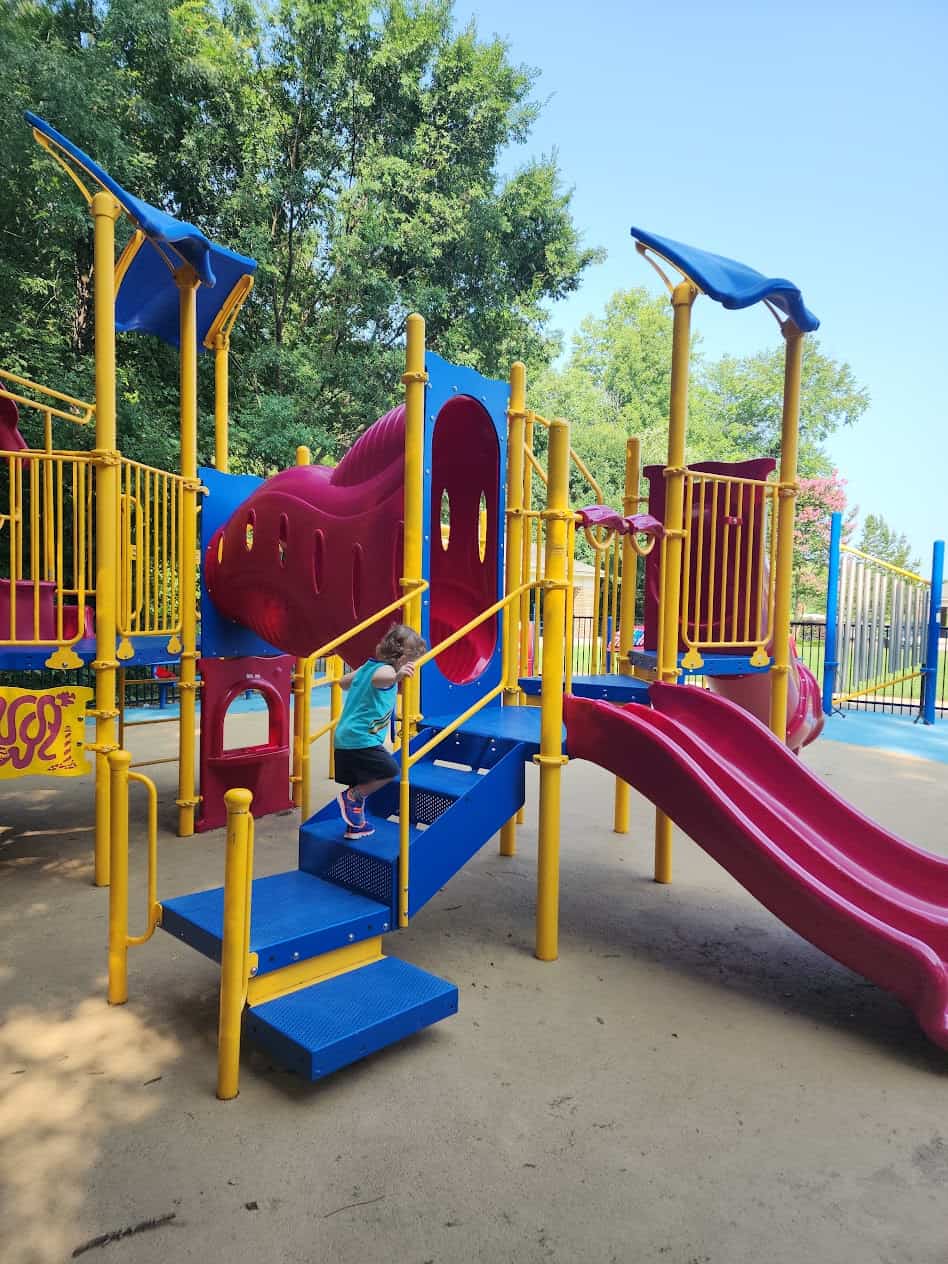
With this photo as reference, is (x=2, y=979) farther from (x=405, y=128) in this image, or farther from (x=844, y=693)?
(x=405, y=128)

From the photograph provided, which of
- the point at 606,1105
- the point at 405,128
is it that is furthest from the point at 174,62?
the point at 606,1105

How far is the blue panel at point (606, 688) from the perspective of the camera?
4988 millimetres

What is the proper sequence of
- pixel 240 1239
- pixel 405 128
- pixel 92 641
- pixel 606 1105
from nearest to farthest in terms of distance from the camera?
pixel 240 1239 → pixel 606 1105 → pixel 92 641 → pixel 405 128

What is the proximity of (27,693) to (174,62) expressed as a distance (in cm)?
1590

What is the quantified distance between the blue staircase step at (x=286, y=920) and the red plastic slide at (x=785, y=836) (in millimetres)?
1474

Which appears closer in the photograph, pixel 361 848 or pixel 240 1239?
pixel 240 1239

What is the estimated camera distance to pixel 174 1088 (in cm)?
295

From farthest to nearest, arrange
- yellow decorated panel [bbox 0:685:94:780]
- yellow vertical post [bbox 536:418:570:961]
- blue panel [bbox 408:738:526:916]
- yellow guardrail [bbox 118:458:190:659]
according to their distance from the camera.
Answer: yellow guardrail [bbox 118:458:190:659] < yellow decorated panel [bbox 0:685:94:780] < yellow vertical post [bbox 536:418:570:961] < blue panel [bbox 408:738:526:916]

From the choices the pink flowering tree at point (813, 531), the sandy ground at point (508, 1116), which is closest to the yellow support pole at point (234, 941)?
the sandy ground at point (508, 1116)

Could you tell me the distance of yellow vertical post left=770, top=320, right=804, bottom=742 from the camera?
18.2 feet

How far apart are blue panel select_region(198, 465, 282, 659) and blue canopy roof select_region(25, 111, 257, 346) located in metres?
1.55

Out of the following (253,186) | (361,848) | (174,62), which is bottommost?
(361,848)

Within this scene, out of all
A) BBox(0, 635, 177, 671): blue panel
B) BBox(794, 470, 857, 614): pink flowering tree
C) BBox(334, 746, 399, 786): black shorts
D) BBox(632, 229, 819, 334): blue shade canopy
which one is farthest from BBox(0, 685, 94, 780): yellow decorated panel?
BBox(794, 470, 857, 614): pink flowering tree

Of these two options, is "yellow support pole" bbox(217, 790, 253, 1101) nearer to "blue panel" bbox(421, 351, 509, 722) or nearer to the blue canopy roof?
"blue panel" bbox(421, 351, 509, 722)
